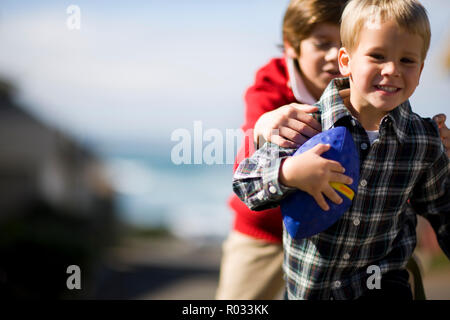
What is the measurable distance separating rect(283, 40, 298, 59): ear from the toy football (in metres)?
0.61

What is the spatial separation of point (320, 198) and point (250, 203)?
0.63 ft

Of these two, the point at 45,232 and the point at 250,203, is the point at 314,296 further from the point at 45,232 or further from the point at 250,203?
the point at 45,232

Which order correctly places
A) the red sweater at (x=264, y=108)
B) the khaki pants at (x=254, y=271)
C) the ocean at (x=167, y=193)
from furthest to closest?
the ocean at (x=167, y=193) → the khaki pants at (x=254, y=271) → the red sweater at (x=264, y=108)

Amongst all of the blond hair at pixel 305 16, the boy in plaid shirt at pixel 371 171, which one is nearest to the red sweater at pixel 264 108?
the blond hair at pixel 305 16

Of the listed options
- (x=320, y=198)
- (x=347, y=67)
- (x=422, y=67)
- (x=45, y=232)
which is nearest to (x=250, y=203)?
(x=320, y=198)

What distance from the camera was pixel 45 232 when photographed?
16.7 ft

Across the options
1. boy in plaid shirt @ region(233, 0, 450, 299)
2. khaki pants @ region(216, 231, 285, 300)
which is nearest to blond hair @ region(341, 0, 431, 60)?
boy in plaid shirt @ region(233, 0, 450, 299)

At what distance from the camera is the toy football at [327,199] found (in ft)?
4.37

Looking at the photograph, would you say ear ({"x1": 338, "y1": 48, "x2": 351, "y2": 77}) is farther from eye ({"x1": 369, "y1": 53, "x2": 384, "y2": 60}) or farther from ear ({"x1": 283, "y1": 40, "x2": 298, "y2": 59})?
ear ({"x1": 283, "y1": 40, "x2": 298, "y2": 59})

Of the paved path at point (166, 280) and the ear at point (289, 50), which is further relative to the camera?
the paved path at point (166, 280)

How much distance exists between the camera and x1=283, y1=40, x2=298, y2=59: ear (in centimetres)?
191

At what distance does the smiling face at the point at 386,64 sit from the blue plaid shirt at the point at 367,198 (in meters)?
0.08

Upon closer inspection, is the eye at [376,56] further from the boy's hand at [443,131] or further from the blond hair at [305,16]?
the blond hair at [305,16]

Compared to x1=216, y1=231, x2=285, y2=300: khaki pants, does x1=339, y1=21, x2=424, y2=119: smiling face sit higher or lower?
higher
